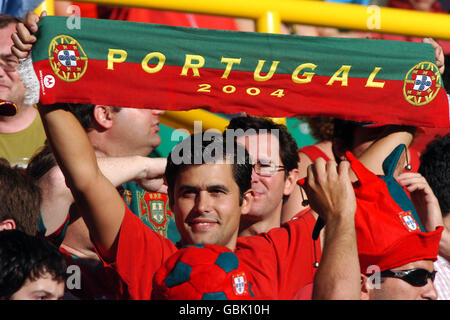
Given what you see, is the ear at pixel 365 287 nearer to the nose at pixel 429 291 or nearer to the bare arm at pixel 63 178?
the nose at pixel 429 291

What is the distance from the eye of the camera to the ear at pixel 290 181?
3713 millimetres

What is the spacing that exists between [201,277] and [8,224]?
844 mm

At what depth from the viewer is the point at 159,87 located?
125 inches

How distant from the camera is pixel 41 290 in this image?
8.78 ft

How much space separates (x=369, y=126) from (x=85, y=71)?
130 cm

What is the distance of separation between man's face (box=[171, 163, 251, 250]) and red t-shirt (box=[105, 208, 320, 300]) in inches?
4.8

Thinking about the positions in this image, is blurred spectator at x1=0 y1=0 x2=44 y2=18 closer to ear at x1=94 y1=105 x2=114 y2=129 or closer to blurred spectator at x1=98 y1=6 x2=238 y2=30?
ear at x1=94 y1=105 x2=114 y2=129

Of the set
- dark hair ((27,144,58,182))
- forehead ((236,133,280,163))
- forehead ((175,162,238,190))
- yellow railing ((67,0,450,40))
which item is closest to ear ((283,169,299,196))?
forehead ((236,133,280,163))

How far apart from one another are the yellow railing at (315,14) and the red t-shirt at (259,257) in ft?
2.62

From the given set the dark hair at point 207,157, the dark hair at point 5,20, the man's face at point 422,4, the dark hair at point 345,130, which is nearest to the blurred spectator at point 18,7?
the dark hair at point 5,20

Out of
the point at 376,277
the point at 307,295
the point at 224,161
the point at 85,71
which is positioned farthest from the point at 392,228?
the point at 85,71

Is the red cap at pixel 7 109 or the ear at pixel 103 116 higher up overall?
the ear at pixel 103 116
